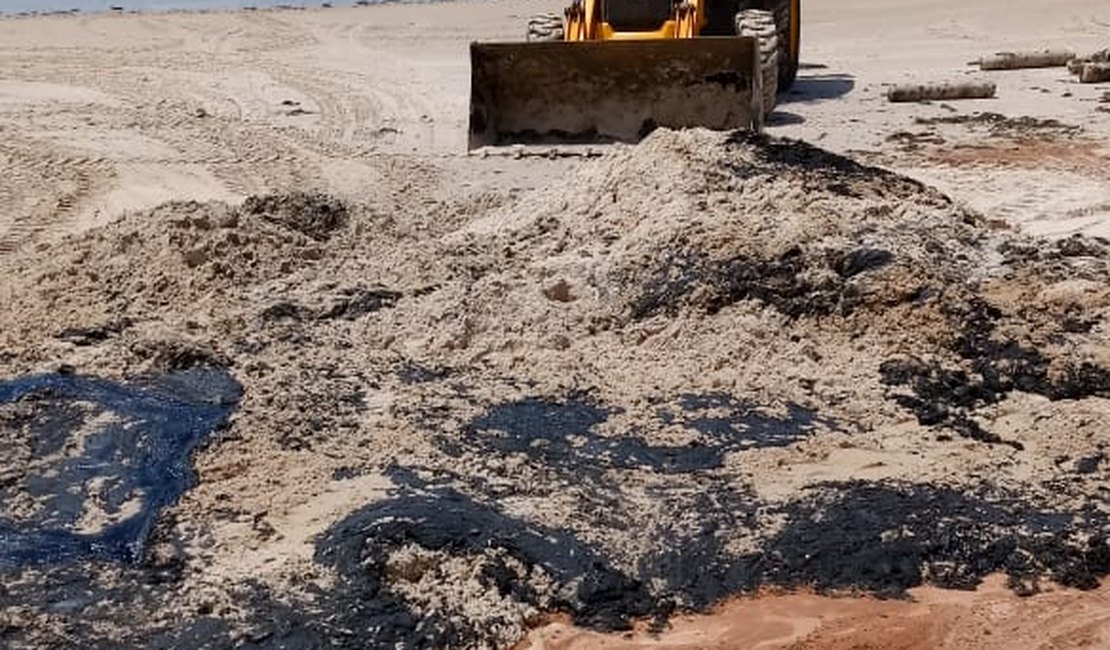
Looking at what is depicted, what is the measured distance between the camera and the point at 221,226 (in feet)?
25.5

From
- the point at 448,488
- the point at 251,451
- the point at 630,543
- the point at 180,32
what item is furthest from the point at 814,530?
the point at 180,32

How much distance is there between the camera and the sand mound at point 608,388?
177 inches

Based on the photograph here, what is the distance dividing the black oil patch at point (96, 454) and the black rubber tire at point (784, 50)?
29.6 ft

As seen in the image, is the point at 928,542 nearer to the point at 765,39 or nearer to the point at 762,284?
the point at 762,284

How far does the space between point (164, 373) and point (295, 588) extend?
82.0 inches

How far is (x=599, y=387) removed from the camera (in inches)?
237

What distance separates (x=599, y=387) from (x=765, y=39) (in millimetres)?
6823

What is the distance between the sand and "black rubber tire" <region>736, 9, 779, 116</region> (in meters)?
1.92

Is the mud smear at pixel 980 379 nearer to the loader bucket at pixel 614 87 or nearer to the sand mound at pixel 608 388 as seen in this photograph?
the sand mound at pixel 608 388

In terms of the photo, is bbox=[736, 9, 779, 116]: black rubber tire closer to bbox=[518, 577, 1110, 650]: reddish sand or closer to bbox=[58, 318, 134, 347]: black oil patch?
bbox=[58, 318, 134, 347]: black oil patch

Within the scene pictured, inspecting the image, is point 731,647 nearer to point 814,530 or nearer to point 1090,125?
point 814,530

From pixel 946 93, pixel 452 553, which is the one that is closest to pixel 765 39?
pixel 946 93

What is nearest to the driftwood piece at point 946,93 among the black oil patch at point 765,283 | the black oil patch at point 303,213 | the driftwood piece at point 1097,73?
the driftwood piece at point 1097,73

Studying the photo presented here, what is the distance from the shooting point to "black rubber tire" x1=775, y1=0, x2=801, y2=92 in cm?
1384
